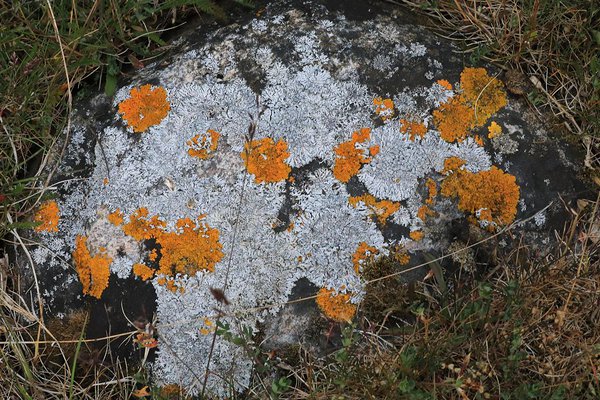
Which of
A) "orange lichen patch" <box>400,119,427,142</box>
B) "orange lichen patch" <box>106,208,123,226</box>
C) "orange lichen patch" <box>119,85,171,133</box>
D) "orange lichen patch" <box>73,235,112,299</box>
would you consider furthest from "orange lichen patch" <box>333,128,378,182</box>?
"orange lichen patch" <box>73,235,112,299</box>

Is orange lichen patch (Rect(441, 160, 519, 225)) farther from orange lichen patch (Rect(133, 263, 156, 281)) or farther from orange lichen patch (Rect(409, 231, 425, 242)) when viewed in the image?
orange lichen patch (Rect(133, 263, 156, 281))

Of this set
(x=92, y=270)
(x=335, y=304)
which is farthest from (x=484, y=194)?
(x=92, y=270)

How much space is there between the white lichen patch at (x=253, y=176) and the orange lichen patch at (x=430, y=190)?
0.03 metres

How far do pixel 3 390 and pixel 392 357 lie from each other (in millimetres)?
1602

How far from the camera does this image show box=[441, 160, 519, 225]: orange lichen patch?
2.63 m

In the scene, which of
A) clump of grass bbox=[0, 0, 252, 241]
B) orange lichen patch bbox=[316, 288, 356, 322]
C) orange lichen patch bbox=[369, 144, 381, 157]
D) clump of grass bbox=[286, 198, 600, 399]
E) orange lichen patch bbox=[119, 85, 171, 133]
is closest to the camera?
clump of grass bbox=[286, 198, 600, 399]

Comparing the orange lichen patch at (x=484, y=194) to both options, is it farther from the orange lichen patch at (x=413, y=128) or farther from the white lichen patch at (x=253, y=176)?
the orange lichen patch at (x=413, y=128)

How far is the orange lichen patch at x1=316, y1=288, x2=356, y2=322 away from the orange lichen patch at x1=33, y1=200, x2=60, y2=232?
119cm

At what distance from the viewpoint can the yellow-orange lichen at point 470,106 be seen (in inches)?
106

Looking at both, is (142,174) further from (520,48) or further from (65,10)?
(520,48)

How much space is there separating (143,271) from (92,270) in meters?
0.23

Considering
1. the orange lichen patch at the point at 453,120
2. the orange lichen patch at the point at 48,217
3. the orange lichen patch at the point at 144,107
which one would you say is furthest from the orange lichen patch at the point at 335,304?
the orange lichen patch at the point at 48,217

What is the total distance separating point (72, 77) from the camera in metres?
2.99

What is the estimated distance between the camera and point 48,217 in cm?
279
